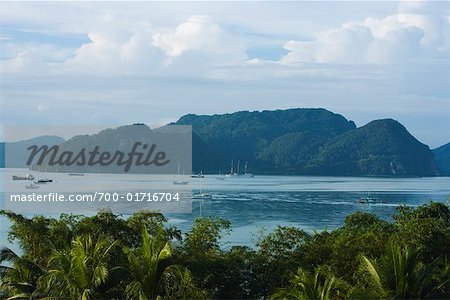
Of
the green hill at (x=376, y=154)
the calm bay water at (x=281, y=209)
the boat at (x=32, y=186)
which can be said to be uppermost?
the green hill at (x=376, y=154)

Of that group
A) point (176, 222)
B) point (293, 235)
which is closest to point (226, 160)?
point (176, 222)

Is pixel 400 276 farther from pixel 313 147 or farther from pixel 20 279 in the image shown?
pixel 313 147

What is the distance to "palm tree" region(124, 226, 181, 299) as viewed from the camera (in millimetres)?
8414

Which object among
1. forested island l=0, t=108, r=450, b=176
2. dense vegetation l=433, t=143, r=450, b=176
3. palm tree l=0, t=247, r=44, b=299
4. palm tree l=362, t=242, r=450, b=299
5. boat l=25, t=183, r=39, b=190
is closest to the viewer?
palm tree l=362, t=242, r=450, b=299

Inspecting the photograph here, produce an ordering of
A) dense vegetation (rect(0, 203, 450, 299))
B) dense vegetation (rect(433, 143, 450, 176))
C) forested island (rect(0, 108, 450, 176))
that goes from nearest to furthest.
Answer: dense vegetation (rect(0, 203, 450, 299)) < forested island (rect(0, 108, 450, 176)) < dense vegetation (rect(433, 143, 450, 176))

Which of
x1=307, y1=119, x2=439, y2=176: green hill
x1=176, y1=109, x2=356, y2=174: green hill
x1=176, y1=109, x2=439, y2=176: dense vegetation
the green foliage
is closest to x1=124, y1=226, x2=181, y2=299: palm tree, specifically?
the green foliage

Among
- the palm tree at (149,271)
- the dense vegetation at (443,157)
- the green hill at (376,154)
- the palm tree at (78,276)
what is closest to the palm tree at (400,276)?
the palm tree at (149,271)

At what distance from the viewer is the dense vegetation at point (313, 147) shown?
350ft

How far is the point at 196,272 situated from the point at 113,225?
93.5 inches

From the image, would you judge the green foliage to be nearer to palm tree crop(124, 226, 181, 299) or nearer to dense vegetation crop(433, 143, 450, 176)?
palm tree crop(124, 226, 181, 299)

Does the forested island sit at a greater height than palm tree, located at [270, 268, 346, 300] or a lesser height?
greater

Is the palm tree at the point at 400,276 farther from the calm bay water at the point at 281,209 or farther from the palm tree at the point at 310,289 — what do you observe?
the calm bay water at the point at 281,209

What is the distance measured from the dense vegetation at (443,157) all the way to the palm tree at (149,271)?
402 feet

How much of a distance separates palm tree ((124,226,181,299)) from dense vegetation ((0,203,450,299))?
0.01 metres
